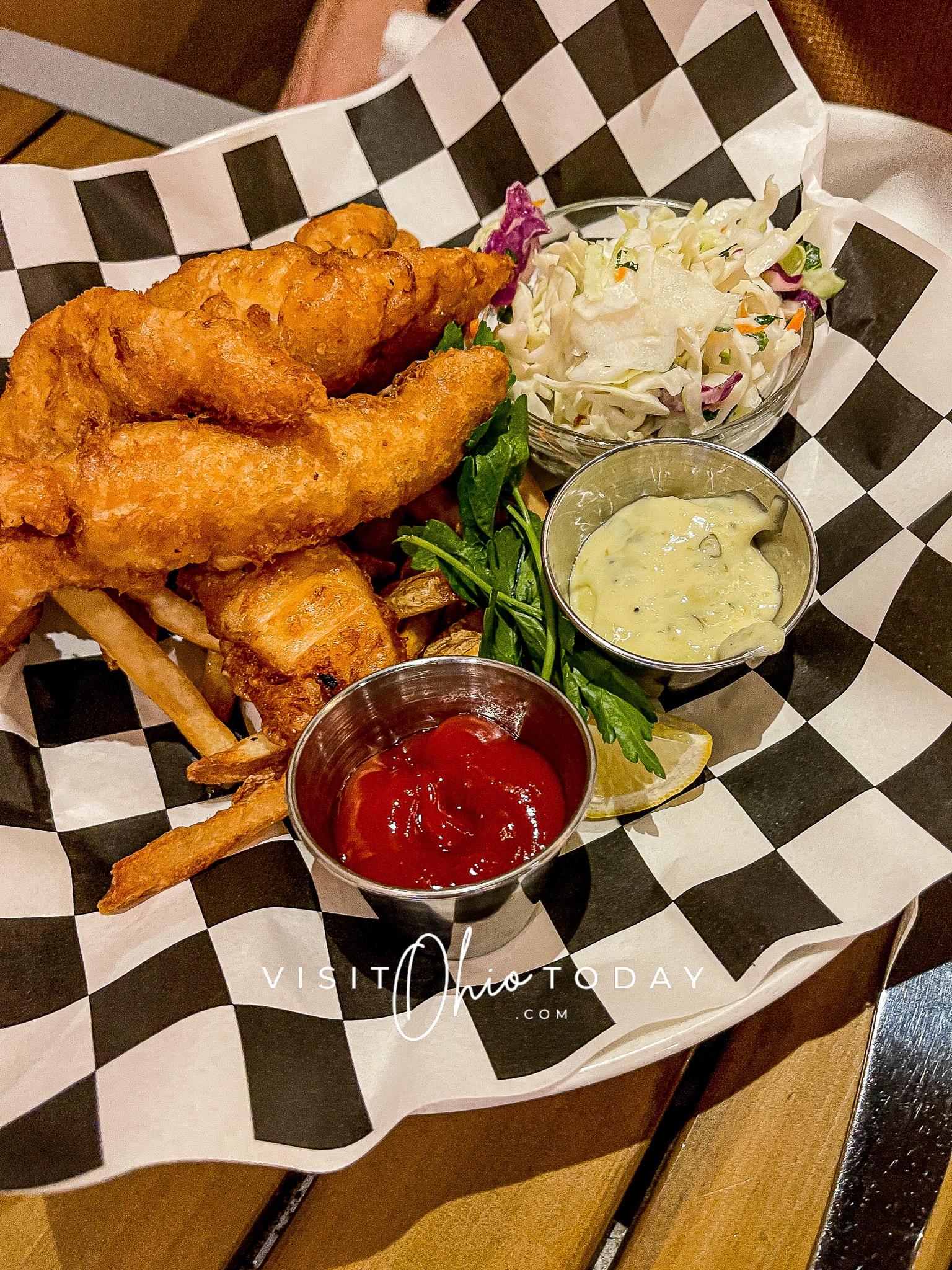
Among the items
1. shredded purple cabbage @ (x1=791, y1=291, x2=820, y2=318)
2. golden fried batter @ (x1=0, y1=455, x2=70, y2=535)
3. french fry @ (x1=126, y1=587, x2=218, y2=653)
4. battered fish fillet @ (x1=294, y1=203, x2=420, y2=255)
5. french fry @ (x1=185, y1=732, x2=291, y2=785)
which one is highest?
battered fish fillet @ (x1=294, y1=203, x2=420, y2=255)

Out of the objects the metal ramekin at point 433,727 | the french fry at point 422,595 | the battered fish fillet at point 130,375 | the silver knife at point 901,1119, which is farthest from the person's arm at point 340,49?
the silver knife at point 901,1119

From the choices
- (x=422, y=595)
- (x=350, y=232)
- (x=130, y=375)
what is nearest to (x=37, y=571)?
(x=130, y=375)

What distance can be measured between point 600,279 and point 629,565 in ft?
2.45

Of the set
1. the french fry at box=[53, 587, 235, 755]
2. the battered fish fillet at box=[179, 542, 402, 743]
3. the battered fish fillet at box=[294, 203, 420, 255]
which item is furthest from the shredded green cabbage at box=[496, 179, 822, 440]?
the french fry at box=[53, 587, 235, 755]

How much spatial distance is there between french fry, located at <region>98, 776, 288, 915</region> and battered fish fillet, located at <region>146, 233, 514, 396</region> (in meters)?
0.92

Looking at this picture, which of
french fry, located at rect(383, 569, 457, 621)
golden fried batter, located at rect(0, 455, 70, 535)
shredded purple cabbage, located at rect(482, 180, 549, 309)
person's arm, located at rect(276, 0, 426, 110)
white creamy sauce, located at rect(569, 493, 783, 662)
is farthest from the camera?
person's arm, located at rect(276, 0, 426, 110)

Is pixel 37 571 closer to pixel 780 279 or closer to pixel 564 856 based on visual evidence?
pixel 564 856

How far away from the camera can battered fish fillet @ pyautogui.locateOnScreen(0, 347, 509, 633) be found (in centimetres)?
164

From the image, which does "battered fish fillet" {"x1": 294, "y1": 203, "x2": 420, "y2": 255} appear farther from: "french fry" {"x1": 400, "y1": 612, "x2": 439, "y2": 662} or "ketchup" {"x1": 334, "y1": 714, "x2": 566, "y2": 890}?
"ketchup" {"x1": 334, "y1": 714, "x2": 566, "y2": 890}

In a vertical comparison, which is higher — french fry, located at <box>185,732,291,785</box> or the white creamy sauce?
french fry, located at <box>185,732,291,785</box>

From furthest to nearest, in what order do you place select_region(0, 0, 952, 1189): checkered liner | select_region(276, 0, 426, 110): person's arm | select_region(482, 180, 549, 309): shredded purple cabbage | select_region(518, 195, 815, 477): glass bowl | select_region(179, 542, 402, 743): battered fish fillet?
select_region(276, 0, 426, 110): person's arm < select_region(482, 180, 549, 309): shredded purple cabbage < select_region(518, 195, 815, 477): glass bowl < select_region(179, 542, 402, 743): battered fish fillet < select_region(0, 0, 952, 1189): checkered liner

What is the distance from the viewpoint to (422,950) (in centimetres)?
165

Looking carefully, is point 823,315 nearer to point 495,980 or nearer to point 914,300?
point 914,300

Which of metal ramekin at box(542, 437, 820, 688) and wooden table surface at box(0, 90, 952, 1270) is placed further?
metal ramekin at box(542, 437, 820, 688)
